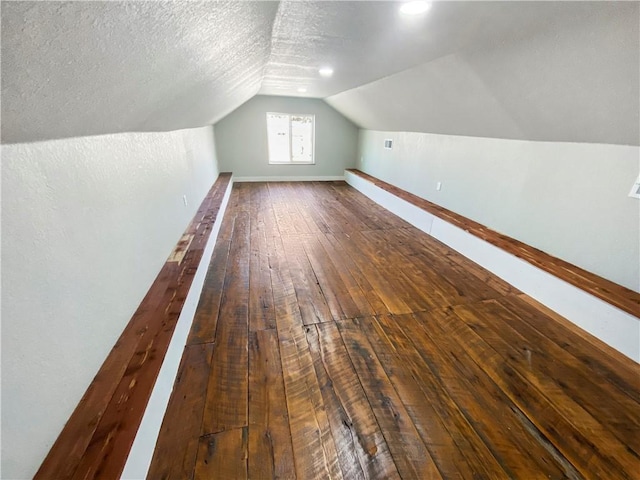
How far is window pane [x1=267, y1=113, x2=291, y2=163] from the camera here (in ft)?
19.5

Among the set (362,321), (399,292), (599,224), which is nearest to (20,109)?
(362,321)

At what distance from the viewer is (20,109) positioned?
0.67m

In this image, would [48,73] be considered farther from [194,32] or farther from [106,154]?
[106,154]

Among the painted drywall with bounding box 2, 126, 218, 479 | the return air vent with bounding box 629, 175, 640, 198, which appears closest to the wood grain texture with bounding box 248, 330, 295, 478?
the painted drywall with bounding box 2, 126, 218, 479

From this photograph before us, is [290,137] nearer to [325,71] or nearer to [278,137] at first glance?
[278,137]

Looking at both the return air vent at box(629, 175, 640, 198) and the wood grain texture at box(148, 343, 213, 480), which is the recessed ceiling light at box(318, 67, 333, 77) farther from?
the wood grain texture at box(148, 343, 213, 480)

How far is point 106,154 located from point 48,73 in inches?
30.6

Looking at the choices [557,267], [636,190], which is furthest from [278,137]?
[636,190]

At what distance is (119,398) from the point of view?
3.40ft

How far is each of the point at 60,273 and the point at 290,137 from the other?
577cm

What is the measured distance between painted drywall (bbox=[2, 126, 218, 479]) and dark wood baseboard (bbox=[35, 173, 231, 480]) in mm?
43

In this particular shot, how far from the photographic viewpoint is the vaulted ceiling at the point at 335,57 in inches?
24.5

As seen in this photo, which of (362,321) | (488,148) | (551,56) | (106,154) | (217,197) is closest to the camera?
(106,154)

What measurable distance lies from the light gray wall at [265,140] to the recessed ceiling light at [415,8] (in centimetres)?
474
